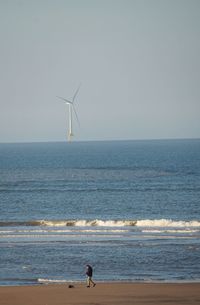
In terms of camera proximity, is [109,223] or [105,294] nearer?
[105,294]

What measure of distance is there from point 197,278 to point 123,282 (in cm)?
398

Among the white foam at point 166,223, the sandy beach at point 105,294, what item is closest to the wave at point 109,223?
the white foam at point 166,223

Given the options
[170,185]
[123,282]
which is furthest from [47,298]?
[170,185]

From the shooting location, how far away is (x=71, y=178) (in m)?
122

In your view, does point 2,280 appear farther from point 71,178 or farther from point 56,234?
point 71,178

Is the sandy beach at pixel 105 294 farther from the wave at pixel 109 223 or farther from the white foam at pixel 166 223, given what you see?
the wave at pixel 109 223

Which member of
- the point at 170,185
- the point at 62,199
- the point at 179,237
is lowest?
the point at 179,237

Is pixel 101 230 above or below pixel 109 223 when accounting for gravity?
below

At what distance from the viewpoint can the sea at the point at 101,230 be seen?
41688 mm

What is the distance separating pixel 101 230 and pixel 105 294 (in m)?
24.0

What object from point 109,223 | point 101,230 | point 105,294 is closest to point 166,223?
point 109,223

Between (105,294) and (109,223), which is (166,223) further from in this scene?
(105,294)

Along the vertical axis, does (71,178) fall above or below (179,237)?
above

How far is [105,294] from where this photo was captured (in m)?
34.8
